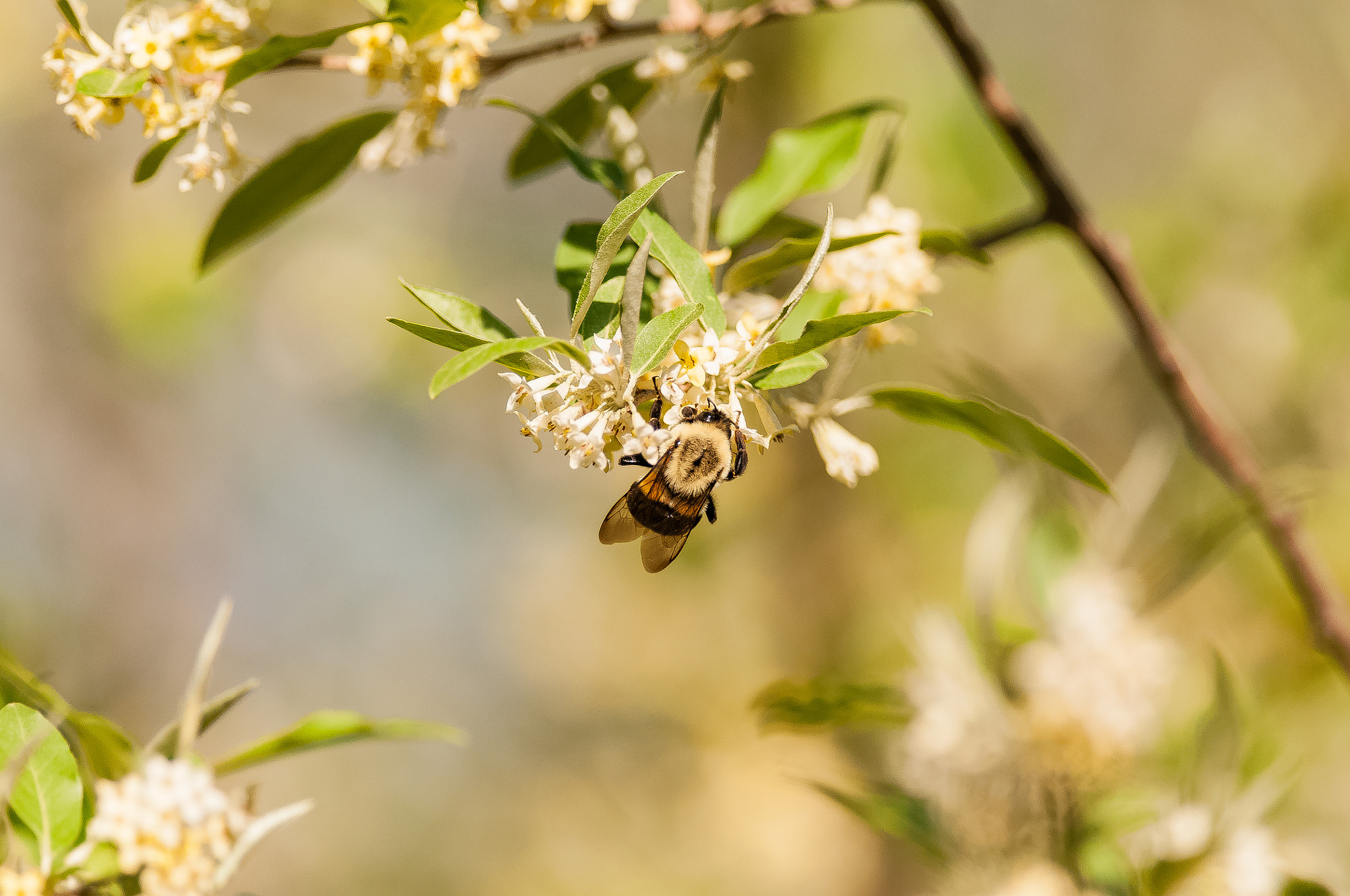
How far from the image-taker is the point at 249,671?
9.70 feet

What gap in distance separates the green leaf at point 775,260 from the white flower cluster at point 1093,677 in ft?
1.41

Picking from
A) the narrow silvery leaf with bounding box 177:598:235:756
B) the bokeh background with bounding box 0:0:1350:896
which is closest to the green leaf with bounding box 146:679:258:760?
the narrow silvery leaf with bounding box 177:598:235:756

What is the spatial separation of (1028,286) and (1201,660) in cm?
85

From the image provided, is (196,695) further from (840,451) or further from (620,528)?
(840,451)

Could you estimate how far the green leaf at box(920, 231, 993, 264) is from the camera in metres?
0.45

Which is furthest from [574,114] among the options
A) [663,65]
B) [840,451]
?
[840,451]

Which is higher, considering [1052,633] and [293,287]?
[293,287]

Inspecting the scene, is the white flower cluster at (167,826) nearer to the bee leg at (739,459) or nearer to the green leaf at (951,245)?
the bee leg at (739,459)

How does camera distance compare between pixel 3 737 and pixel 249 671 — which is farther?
pixel 249 671

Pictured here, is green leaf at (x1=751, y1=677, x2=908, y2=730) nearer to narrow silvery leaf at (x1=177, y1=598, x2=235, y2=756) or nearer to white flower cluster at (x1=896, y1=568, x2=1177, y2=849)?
white flower cluster at (x1=896, y1=568, x2=1177, y2=849)

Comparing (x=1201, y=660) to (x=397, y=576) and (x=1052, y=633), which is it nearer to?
(x=1052, y=633)

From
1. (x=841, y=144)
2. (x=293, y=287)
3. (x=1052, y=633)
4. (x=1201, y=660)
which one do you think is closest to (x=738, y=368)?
(x=841, y=144)

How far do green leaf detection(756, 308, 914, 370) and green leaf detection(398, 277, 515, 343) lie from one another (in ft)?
0.37

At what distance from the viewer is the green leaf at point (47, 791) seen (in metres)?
0.39
